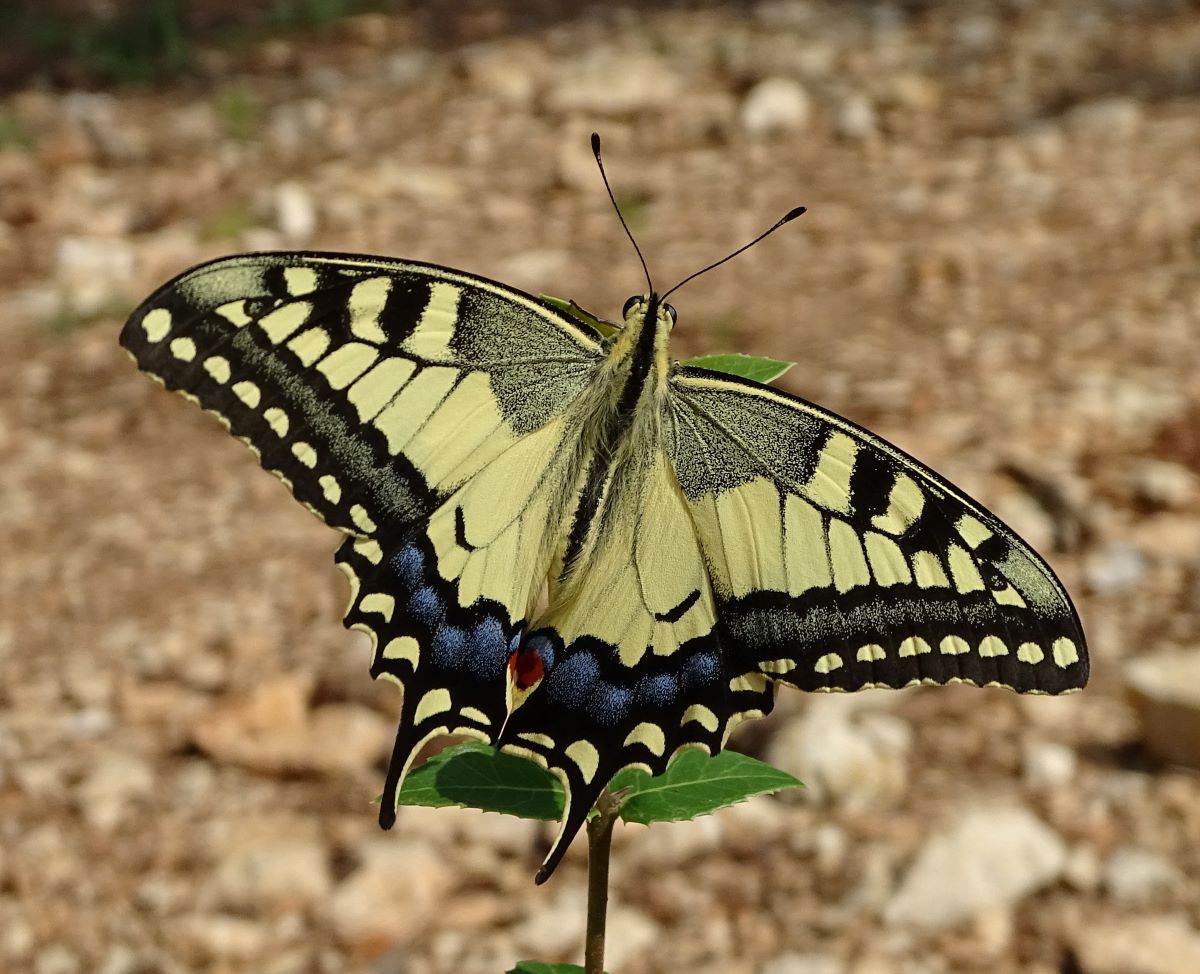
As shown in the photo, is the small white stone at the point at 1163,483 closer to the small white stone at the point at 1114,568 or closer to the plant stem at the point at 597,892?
the small white stone at the point at 1114,568

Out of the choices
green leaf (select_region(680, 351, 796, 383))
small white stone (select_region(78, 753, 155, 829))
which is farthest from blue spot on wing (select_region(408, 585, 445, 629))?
small white stone (select_region(78, 753, 155, 829))

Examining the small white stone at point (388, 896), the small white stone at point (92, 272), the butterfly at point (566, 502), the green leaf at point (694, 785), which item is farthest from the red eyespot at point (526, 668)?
the small white stone at point (92, 272)

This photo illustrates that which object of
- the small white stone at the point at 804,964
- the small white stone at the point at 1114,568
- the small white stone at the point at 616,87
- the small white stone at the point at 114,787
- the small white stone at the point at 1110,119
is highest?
the small white stone at the point at 616,87

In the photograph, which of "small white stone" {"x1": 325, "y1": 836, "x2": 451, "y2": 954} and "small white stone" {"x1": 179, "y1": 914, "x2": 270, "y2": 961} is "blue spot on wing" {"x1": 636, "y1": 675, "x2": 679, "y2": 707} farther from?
"small white stone" {"x1": 179, "y1": 914, "x2": 270, "y2": 961}

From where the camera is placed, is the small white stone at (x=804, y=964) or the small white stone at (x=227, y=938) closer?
the small white stone at (x=804, y=964)

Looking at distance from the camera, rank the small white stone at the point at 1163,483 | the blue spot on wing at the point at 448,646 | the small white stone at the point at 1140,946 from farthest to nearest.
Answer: the small white stone at the point at 1163,483 → the small white stone at the point at 1140,946 → the blue spot on wing at the point at 448,646

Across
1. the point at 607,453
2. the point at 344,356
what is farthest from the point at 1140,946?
the point at 344,356
